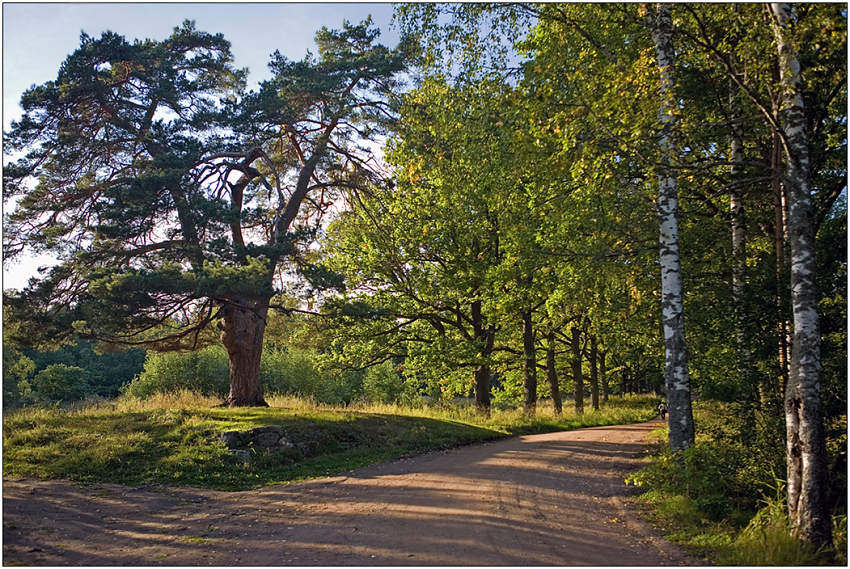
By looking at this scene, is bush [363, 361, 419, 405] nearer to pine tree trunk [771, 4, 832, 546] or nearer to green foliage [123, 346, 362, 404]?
green foliage [123, 346, 362, 404]

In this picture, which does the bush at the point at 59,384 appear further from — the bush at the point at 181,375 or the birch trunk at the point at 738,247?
A: the birch trunk at the point at 738,247

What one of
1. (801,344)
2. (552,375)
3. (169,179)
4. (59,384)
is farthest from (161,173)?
(59,384)

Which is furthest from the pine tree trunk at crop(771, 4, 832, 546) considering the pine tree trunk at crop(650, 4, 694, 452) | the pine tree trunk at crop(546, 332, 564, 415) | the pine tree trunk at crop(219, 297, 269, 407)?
the pine tree trunk at crop(546, 332, 564, 415)

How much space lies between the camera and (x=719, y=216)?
1337 cm

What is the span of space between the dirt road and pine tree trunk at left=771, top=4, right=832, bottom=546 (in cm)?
168

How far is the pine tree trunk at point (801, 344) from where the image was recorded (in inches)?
265

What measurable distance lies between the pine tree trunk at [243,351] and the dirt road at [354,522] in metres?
7.48

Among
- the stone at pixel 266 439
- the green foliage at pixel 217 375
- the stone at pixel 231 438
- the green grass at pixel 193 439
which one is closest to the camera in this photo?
the green grass at pixel 193 439

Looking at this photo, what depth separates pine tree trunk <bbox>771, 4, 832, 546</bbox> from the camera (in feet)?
22.1

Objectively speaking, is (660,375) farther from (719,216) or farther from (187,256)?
(187,256)

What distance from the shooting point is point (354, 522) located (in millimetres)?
8000

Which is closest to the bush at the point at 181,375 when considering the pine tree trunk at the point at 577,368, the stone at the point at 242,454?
the pine tree trunk at the point at 577,368

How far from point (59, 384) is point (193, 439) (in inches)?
1552

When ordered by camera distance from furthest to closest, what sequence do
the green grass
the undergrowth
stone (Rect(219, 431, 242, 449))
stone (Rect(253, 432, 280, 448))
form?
stone (Rect(253, 432, 280, 448)), stone (Rect(219, 431, 242, 449)), the green grass, the undergrowth
